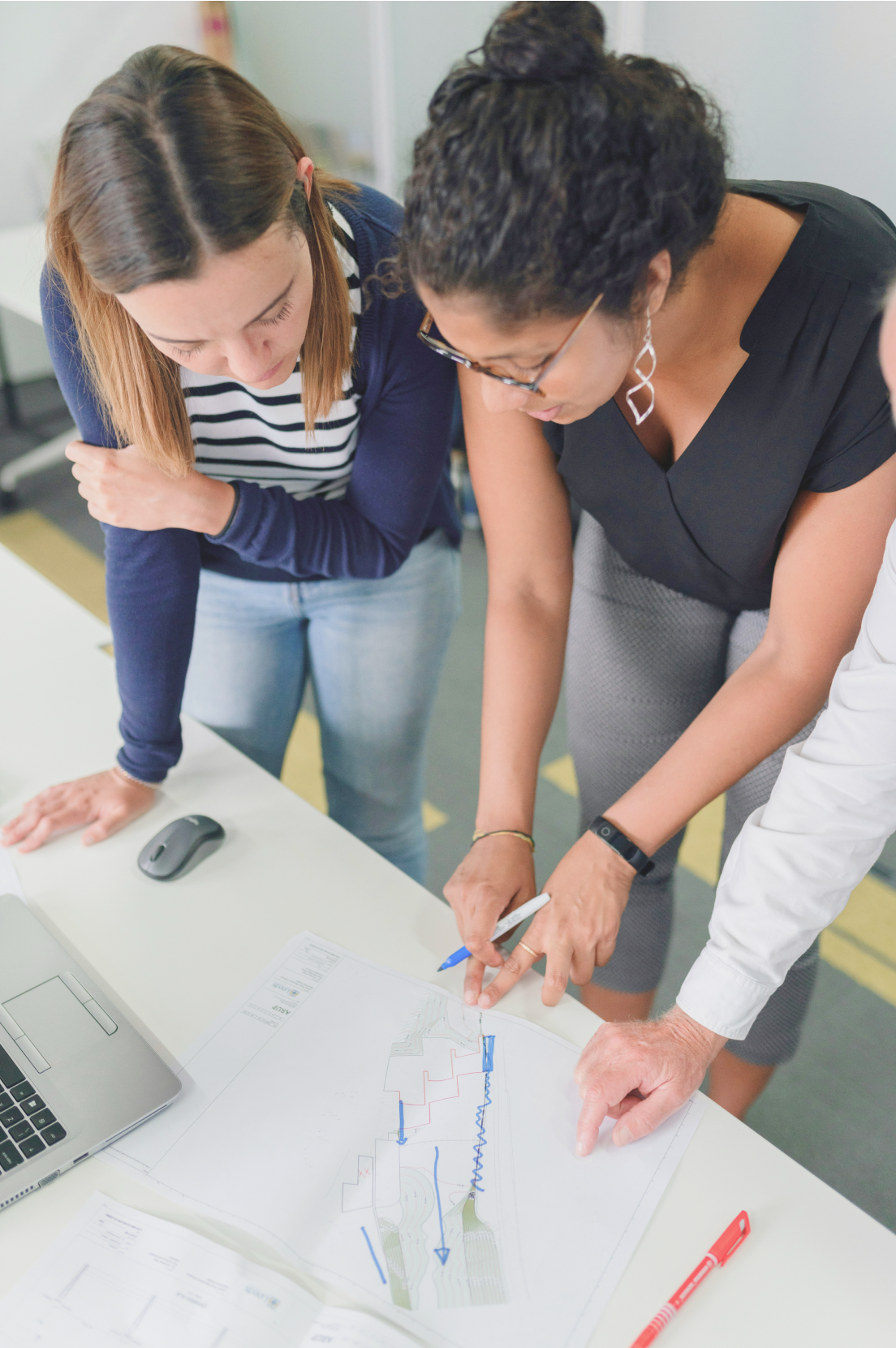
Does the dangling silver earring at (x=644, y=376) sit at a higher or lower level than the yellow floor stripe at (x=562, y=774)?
higher

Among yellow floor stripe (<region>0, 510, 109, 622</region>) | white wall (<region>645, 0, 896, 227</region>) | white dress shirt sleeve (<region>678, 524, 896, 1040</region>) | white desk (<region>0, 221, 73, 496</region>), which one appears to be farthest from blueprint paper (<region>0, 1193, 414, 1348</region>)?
yellow floor stripe (<region>0, 510, 109, 622</region>)

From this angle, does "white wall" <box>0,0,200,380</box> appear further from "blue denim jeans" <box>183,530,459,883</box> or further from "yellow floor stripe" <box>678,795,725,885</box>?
"yellow floor stripe" <box>678,795,725,885</box>

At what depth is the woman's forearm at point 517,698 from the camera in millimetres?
1042

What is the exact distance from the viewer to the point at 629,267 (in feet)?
2.23

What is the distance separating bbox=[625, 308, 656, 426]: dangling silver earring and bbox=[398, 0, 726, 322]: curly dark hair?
99 millimetres

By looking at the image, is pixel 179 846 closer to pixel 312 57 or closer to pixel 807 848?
pixel 807 848

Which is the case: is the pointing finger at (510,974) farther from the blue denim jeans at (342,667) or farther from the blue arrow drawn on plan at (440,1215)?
the blue denim jeans at (342,667)

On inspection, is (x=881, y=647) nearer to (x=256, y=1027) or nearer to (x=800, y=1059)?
(x=256, y=1027)

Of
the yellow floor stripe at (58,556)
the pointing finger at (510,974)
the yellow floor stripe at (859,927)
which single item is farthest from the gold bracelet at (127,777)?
the yellow floor stripe at (58,556)

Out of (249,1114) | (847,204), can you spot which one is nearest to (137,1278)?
(249,1114)

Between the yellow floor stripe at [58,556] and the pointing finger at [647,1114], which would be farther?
the yellow floor stripe at [58,556]

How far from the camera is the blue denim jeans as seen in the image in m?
1.25

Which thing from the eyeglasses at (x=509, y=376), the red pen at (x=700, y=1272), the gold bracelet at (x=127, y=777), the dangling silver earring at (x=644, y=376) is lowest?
the red pen at (x=700, y=1272)

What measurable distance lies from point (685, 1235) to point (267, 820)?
0.56m
